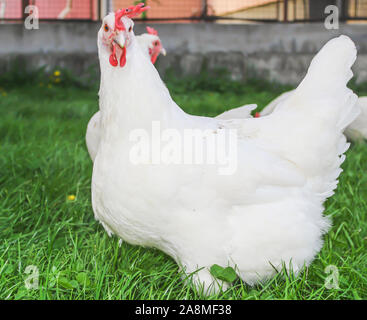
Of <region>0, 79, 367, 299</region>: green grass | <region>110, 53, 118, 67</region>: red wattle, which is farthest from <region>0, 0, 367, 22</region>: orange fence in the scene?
<region>110, 53, 118, 67</region>: red wattle

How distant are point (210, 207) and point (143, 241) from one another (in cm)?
36

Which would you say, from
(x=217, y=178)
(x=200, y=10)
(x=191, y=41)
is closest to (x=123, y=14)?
(x=217, y=178)

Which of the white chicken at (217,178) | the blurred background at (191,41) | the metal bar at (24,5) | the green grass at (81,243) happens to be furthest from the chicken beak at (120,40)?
the metal bar at (24,5)

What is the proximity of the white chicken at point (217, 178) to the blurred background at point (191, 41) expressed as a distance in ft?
15.4

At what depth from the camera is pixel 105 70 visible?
1777 millimetres

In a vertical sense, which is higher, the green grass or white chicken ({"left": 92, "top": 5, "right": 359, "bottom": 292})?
white chicken ({"left": 92, "top": 5, "right": 359, "bottom": 292})

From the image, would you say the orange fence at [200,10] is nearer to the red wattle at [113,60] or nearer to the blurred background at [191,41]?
the blurred background at [191,41]

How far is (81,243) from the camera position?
2.17m

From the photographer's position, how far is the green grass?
1781 mm

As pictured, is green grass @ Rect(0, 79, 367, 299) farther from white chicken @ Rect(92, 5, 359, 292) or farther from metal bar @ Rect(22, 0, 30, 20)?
metal bar @ Rect(22, 0, 30, 20)

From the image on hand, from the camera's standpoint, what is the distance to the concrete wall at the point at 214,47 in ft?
21.3

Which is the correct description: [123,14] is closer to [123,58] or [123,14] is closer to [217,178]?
[123,58]

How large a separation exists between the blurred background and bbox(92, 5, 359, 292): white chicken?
4690mm

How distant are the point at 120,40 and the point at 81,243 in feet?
3.34
